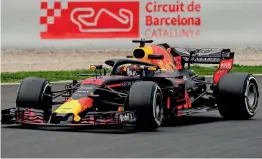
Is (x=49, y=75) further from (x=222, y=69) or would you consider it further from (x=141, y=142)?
(x=141, y=142)

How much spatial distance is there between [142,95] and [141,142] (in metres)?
1.27

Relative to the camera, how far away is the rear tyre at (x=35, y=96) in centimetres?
1305

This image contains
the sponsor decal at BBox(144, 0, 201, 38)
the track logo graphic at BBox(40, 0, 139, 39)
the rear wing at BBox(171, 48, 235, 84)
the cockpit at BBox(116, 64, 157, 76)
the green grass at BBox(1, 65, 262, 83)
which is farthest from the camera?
the sponsor decal at BBox(144, 0, 201, 38)

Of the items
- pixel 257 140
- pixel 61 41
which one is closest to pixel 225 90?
pixel 257 140

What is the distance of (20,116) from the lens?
12422 millimetres

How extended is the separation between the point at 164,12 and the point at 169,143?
14.6 metres

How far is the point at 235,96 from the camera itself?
1405 centimetres

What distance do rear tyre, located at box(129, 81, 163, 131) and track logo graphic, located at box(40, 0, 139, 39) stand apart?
12.3 metres

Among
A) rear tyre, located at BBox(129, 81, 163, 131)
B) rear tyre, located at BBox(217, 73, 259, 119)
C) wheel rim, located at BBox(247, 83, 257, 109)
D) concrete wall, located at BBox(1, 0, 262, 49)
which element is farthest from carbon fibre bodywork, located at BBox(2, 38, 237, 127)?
concrete wall, located at BBox(1, 0, 262, 49)

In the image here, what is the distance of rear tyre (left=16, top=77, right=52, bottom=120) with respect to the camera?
13.1 metres

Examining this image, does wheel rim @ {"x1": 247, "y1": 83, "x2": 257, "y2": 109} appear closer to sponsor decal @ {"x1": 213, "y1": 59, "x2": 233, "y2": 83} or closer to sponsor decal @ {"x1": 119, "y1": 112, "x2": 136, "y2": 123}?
sponsor decal @ {"x1": 213, "y1": 59, "x2": 233, "y2": 83}

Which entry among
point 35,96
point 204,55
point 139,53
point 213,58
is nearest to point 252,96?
point 213,58

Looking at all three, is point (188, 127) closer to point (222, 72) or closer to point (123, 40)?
point (222, 72)

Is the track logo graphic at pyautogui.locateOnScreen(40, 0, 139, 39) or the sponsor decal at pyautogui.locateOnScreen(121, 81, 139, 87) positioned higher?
the track logo graphic at pyautogui.locateOnScreen(40, 0, 139, 39)
